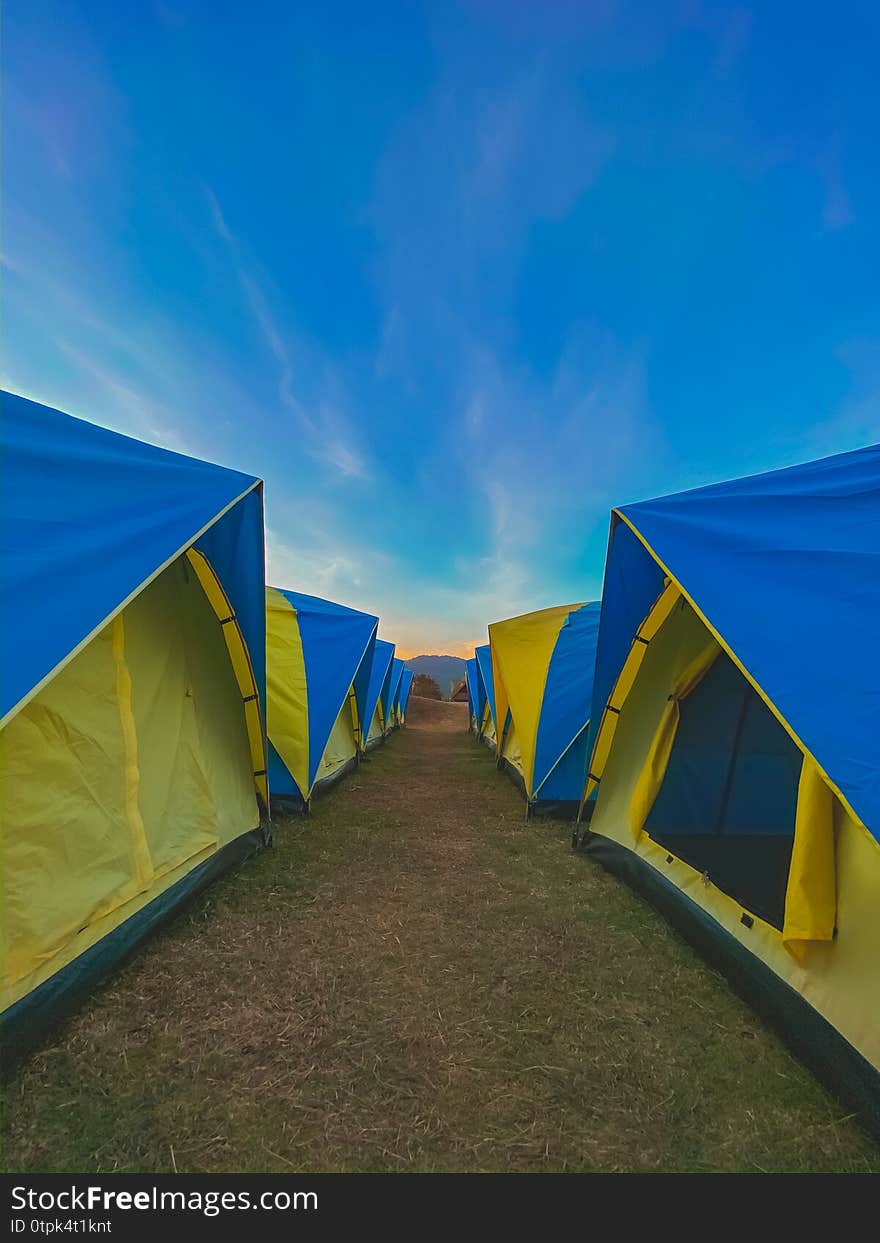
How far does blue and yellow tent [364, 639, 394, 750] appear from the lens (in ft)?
35.1

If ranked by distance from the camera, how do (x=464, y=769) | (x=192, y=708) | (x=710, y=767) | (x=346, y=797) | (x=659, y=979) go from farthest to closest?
(x=464, y=769), (x=346, y=797), (x=710, y=767), (x=192, y=708), (x=659, y=979)

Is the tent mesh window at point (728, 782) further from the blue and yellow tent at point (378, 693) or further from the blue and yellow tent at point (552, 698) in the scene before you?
the blue and yellow tent at point (378, 693)

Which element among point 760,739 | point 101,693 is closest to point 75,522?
point 101,693

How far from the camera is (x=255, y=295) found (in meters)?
Answer: 7.62

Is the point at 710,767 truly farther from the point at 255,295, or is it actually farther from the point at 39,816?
the point at 255,295

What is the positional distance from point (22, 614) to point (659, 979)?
3589 millimetres

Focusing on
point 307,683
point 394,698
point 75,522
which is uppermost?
point 75,522

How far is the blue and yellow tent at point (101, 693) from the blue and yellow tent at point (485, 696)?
823 centimetres

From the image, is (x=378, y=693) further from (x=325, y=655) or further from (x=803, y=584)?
(x=803, y=584)

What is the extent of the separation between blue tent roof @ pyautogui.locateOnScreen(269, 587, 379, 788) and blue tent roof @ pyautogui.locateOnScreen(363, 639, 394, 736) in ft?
9.35

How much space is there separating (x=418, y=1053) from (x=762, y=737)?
3.35 metres


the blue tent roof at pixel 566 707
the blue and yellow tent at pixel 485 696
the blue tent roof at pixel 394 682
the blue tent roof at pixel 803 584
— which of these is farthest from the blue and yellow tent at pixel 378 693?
the blue tent roof at pixel 803 584

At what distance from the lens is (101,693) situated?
264 cm
